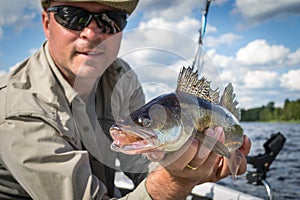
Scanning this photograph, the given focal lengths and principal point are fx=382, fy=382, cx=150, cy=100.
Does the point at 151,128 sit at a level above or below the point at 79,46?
below

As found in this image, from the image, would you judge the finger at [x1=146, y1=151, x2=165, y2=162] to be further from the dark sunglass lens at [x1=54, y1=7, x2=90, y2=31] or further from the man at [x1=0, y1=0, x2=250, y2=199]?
the dark sunglass lens at [x1=54, y1=7, x2=90, y2=31]

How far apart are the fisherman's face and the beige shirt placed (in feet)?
0.33

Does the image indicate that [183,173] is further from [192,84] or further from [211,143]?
[192,84]

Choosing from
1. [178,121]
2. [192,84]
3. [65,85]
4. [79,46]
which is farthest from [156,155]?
[79,46]

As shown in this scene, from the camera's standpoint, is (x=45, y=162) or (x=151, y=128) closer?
(x=151, y=128)

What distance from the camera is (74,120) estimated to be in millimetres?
2668

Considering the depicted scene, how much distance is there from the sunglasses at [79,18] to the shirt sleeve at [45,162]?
2.55 ft

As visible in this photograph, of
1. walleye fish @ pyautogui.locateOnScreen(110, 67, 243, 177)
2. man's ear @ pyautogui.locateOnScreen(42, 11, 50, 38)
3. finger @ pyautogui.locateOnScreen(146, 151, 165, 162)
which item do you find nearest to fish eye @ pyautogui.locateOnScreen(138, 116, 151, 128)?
walleye fish @ pyautogui.locateOnScreen(110, 67, 243, 177)

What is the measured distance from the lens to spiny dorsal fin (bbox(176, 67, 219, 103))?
190 cm

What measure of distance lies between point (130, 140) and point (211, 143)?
1.58 ft

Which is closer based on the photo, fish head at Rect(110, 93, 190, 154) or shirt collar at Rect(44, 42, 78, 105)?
fish head at Rect(110, 93, 190, 154)

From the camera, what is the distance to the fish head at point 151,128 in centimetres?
145

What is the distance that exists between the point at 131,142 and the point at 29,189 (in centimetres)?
115

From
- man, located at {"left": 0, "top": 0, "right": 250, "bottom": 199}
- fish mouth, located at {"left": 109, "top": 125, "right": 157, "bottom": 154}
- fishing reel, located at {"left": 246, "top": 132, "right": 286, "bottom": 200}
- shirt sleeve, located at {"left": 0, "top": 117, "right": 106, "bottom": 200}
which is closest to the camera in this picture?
fish mouth, located at {"left": 109, "top": 125, "right": 157, "bottom": 154}
